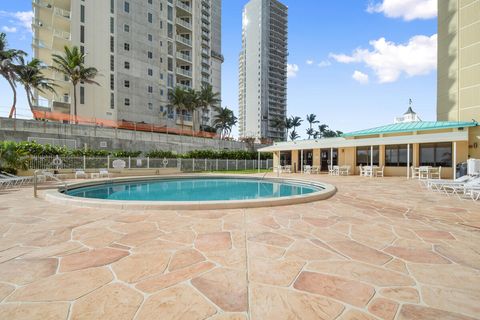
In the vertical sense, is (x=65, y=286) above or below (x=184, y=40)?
below

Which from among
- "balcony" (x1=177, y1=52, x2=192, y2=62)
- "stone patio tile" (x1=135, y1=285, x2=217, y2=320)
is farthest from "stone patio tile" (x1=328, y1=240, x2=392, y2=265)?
"balcony" (x1=177, y1=52, x2=192, y2=62)

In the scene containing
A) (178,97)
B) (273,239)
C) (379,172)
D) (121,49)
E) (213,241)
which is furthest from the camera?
(178,97)

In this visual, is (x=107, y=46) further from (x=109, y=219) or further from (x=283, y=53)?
(x=283, y=53)

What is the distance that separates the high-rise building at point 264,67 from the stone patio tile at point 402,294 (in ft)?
302

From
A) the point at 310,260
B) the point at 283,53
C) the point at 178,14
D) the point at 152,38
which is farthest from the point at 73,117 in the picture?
the point at 283,53

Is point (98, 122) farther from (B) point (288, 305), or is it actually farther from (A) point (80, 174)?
(B) point (288, 305)

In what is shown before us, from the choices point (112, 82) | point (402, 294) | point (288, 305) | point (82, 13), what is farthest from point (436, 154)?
point (82, 13)

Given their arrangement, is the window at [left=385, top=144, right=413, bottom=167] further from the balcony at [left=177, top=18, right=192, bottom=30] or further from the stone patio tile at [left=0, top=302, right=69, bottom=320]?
the balcony at [left=177, top=18, right=192, bottom=30]

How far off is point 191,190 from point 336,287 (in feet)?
34.6

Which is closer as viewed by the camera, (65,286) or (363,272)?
(65,286)

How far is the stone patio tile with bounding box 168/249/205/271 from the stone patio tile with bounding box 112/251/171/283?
0.28 feet

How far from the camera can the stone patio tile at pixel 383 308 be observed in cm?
198

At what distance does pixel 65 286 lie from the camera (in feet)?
7.88

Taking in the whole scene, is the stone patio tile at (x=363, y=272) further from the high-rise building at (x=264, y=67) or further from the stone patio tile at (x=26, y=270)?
the high-rise building at (x=264, y=67)
